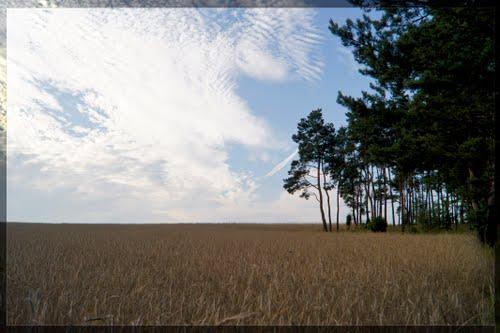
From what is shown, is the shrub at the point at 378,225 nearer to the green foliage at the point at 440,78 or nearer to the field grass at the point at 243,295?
the green foliage at the point at 440,78

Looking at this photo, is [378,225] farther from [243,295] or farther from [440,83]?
[243,295]

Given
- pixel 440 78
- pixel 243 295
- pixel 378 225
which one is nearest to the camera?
pixel 243 295

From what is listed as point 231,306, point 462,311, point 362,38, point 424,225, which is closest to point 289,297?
point 231,306

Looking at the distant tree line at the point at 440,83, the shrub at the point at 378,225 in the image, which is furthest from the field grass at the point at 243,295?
the shrub at the point at 378,225

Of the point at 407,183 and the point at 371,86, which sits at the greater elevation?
the point at 371,86

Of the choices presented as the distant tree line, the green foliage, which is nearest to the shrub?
the distant tree line

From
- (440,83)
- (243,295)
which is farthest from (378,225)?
(243,295)

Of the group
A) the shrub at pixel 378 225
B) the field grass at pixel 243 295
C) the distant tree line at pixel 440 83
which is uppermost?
the distant tree line at pixel 440 83

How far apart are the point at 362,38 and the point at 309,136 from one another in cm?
2834

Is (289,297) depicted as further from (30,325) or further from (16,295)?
(16,295)

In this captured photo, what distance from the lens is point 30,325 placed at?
312 cm

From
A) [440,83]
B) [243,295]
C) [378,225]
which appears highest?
[440,83]

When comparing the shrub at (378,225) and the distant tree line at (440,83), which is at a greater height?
the distant tree line at (440,83)

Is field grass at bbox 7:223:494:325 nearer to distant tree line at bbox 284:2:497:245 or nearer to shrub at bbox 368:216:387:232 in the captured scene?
distant tree line at bbox 284:2:497:245
